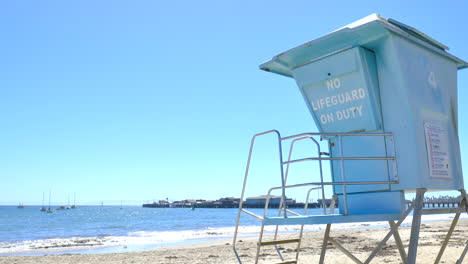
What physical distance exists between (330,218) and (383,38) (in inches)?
90.5

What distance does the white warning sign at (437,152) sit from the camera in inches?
206

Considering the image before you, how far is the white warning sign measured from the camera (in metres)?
5.24

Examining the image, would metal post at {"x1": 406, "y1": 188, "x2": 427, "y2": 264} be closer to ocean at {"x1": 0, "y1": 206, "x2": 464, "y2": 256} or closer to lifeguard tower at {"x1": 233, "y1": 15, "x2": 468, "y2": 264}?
lifeguard tower at {"x1": 233, "y1": 15, "x2": 468, "y2": 264}

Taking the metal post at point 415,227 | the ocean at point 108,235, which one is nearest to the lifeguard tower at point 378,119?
the metal post at point 415,227

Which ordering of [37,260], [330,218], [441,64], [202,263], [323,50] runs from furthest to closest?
[37,260]
[202,263]
[441,64]
[323,50]
[330,218]

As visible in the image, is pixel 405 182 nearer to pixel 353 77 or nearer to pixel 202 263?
pixel 353 77

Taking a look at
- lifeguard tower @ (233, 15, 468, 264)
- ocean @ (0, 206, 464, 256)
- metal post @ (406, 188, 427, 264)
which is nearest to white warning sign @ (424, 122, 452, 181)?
lifeguard tower @ (233, 15, 468, 264)

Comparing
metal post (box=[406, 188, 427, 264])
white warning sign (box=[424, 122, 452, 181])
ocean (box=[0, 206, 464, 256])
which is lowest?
ocean (box=[0, 206, 464, 256])

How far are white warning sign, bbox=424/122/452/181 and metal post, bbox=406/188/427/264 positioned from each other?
1.14ft

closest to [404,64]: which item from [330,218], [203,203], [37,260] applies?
[330,218]

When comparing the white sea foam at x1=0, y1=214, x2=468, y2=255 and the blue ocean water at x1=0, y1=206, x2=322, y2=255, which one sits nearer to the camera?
the white sea foam at x1=0, y1=214, x2=468, y2=255

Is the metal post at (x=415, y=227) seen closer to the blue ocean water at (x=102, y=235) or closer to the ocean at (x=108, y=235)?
the ocean at (x=108, y=235)

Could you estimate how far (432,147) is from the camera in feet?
17.4

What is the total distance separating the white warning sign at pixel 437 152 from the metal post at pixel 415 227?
0.35m
